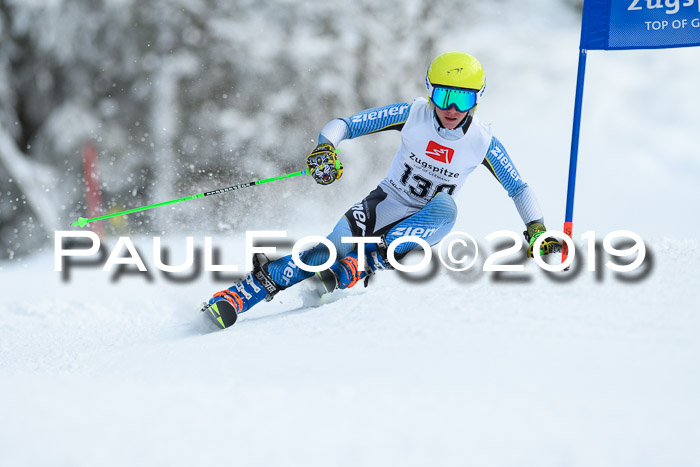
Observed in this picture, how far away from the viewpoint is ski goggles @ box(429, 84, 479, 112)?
3.10 meters

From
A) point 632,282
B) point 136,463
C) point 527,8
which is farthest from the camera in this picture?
point 527,8

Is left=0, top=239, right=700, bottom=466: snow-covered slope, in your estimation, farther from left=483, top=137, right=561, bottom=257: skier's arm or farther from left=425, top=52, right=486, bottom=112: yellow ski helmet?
left=425, top=52, right=486, bottom=112: yellow ski helmet

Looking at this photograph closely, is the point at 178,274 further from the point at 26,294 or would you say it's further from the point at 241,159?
the point at 241,159

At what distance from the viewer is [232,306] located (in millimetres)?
3178

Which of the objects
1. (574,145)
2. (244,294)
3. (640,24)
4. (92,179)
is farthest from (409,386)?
(92,179)

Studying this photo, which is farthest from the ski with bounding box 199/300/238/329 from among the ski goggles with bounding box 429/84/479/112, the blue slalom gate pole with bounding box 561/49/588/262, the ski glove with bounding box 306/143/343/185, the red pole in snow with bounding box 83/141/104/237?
the red pole in snow with bounding box 83/141/104/237

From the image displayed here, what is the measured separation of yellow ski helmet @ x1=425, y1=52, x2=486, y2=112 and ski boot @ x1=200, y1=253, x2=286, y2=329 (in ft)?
4.00

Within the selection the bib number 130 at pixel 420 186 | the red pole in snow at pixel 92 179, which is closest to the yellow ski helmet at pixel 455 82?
the bib number 130 at pixel 420 186

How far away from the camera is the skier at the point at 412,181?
124 inches

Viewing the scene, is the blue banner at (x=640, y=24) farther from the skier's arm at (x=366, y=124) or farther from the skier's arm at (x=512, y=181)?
the skier's arm at (x=366, y=124)

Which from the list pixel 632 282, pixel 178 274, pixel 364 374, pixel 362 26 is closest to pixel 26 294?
pixel 178 274

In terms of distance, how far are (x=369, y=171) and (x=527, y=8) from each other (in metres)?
3.96

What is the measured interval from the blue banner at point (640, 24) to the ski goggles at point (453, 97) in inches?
31.0

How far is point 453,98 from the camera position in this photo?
311 centimetres
